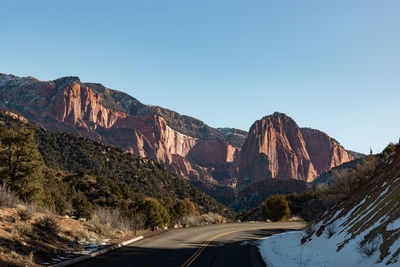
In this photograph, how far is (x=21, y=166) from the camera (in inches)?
1212

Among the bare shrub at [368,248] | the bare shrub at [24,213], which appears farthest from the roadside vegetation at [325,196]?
the bare shrub at [24,213]

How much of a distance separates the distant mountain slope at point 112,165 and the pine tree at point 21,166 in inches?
2136

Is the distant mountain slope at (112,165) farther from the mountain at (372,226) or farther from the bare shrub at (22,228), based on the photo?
the bare shrub at (22,228)

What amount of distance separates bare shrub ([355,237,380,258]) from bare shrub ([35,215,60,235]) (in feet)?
39.2

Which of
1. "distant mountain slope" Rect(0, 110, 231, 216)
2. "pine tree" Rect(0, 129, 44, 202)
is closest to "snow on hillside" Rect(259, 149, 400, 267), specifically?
"pine tree" Rect(0, 129, 44, 202)

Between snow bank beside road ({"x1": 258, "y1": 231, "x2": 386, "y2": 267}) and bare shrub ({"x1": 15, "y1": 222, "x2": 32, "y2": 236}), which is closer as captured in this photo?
snow bank beside road ({"x1": 258, "y1": 231, "x2": 386, "y2": 267})

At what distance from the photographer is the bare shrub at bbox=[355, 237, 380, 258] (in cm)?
855

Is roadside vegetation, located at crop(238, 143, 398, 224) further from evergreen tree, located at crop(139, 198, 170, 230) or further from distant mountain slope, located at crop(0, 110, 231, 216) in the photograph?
distant mountain slope, located at crop(0, 110, 231, 216)

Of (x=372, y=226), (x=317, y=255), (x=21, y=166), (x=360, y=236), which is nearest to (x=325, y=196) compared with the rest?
(x=317, y=255)

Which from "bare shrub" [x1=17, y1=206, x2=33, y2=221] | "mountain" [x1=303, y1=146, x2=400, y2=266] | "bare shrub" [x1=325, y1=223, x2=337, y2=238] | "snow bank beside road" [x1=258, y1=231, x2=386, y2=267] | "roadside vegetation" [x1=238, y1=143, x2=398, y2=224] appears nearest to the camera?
"mountain" [x1=303, y1=146, x2=400, y2=266]

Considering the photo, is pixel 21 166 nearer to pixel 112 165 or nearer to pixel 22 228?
pixel 22 228

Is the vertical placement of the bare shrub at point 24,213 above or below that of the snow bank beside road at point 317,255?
above

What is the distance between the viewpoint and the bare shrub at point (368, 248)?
8.55 meters

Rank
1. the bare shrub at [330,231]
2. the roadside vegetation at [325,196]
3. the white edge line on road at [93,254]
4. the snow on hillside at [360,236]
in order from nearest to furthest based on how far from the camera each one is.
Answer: the snow on hillside at [360,236] < the white edge line on road at [93,254] < the bare shrub at [330,231] < the roadside vegetation at [325,196]
